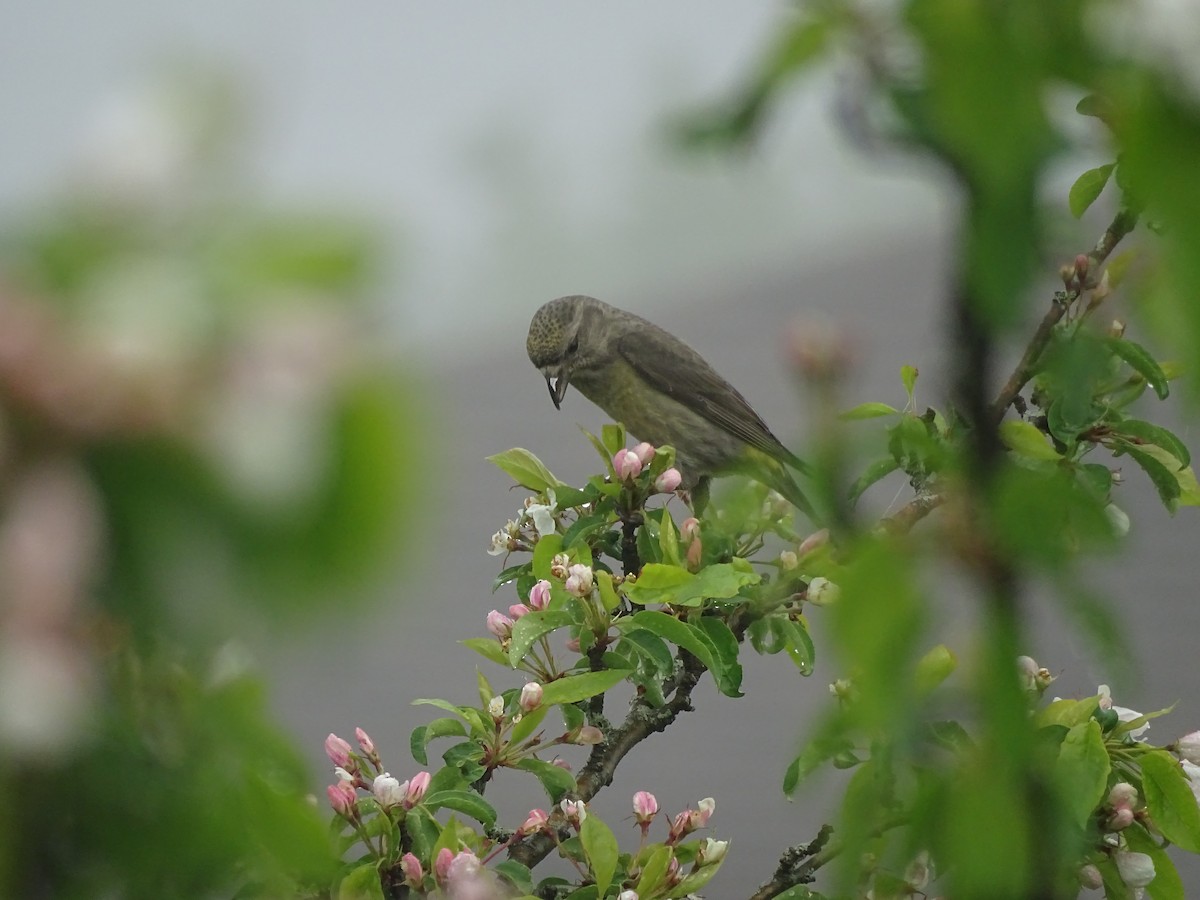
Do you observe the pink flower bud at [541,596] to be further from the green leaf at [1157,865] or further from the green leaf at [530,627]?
the green leaf at [1157,865]

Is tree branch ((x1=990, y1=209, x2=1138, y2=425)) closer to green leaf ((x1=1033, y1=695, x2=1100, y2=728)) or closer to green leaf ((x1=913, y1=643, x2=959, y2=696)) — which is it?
green leaf ((x1=913, y1=643, x2=959, y2=696))

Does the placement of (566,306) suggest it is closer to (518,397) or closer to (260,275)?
(518,397)

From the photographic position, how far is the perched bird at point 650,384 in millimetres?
3830

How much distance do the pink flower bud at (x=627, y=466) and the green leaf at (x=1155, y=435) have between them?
0.62m

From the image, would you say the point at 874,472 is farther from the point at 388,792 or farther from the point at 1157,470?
the point at 388,792

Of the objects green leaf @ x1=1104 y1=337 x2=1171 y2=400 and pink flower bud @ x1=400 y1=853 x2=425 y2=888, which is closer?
green leaf @ x1=1104 y1=337 x2=1171 y2=400

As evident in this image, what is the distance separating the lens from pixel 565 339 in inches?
151

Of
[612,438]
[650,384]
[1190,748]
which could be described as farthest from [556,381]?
[1190,748]

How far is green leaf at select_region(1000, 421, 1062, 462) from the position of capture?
1.14 meters

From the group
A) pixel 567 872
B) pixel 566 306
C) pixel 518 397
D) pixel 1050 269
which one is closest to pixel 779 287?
pixel 518 397

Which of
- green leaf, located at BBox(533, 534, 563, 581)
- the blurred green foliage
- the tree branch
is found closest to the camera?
the blurred green foliage

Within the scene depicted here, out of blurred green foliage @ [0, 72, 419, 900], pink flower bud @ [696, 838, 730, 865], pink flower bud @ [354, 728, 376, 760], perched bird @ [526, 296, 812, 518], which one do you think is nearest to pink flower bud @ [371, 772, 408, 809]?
pink flower bud @ [354, 728, 376, 760]

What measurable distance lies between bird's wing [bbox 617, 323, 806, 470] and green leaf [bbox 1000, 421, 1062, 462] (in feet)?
8.27

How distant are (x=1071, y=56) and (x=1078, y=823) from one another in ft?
2.49
